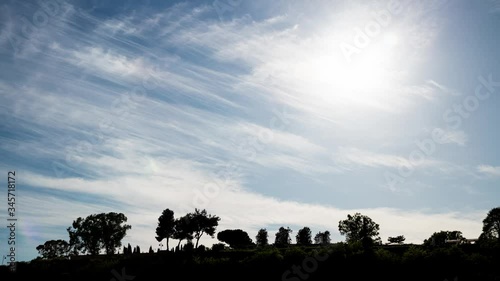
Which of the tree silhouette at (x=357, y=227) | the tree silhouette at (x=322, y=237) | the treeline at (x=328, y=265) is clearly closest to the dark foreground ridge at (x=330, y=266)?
the treeline at (x=328, y=265)

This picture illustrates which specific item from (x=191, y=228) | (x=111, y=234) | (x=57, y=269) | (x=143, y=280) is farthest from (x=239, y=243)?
(x=143, y=280)

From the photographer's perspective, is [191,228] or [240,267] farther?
[191,228]

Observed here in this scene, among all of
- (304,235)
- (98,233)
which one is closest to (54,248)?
(98,233)

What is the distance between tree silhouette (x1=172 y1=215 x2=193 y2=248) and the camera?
328 feet

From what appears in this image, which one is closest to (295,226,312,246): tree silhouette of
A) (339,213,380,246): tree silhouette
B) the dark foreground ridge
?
(339,213,380,246): tree silhouette

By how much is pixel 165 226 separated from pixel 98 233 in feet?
67.7

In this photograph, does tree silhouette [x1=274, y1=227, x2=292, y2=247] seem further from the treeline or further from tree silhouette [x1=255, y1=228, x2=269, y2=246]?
the treeline

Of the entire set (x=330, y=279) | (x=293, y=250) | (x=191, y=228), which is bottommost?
(x=330, y=279)

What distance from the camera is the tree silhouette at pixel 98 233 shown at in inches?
4144

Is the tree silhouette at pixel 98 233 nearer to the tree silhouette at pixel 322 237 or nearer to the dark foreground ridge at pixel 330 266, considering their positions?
the dark foreground ridge at pixel 330 266

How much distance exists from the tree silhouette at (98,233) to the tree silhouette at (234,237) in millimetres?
33450

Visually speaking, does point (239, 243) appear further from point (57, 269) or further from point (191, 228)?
point (57, 269)

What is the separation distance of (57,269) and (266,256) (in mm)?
33136

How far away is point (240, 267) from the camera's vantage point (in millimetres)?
40750
